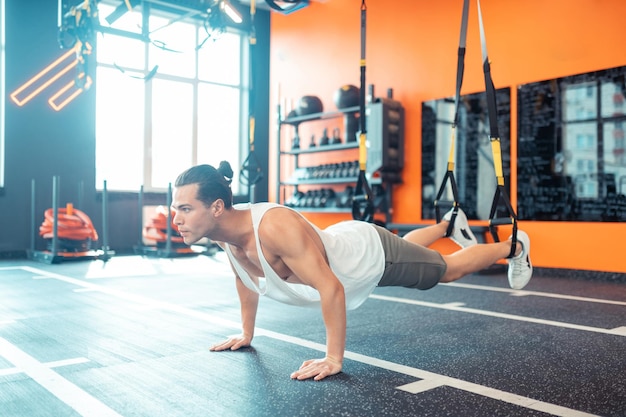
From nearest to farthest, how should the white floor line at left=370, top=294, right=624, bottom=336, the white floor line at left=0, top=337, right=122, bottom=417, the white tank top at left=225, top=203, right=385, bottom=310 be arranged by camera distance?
the white floor line at left=0, top=337, right=122, bottom=417 → the white tank top at left=225, top=203, right=385, bottom=310 → the white floor line at left=370, top=294, right=624, bottom=336

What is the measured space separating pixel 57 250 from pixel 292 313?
162 inches

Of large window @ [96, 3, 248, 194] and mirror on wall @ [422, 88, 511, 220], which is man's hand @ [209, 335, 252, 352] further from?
large window @ [96, 3, 248, 194]

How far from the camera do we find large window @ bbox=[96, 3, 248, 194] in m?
7.58

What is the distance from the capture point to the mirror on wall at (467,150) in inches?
228

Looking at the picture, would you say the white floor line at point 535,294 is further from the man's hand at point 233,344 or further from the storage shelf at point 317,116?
the storage shelf at point 317,116

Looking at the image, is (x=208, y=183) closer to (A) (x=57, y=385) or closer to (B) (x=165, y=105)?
(A) (x=57, y=385)

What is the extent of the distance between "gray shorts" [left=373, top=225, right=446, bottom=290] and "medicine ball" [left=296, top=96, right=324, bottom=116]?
5.20 m

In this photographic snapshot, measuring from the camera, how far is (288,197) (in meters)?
8.21

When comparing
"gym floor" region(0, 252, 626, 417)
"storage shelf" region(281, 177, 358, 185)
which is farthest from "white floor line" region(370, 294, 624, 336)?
"storage shelf" region(281, 177, 358, 185)

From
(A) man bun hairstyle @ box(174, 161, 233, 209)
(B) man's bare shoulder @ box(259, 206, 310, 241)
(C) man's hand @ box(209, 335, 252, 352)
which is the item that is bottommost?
(C) man's hand @ box(209, 335, 252, 352)

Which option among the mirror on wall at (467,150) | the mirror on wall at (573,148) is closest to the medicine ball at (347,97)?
the mirror on wall at (467,150)

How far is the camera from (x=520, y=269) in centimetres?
269

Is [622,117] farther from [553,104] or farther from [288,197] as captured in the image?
[288,197]

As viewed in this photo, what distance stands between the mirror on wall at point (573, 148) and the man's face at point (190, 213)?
14.1ft
